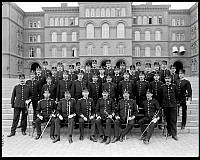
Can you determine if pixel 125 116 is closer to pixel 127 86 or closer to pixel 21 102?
pixel 127 86

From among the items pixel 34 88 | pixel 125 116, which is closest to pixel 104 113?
pixel 125 116

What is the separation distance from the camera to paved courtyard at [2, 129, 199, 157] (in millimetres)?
6426

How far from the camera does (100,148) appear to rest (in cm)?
702

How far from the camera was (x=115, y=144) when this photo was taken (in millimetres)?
7457

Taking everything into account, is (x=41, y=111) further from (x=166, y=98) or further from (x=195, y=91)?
(x=195, y=91)

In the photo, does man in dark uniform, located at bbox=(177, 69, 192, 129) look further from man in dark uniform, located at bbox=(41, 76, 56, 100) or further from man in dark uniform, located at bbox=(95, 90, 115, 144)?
man in dark uniform, located at bbox=(41, 76, 56, 100)

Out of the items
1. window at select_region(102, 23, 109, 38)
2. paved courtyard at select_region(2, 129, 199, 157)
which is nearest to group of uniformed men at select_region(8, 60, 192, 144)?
paved courtyard at select_region(2, 129, 199, 157)

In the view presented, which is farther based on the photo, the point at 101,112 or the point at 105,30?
the point at 105,30

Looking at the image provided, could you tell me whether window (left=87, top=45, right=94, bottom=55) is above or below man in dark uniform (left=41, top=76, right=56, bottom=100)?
above

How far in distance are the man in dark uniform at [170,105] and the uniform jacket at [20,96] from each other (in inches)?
178

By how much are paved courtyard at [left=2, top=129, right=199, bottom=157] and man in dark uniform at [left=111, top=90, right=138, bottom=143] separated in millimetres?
305

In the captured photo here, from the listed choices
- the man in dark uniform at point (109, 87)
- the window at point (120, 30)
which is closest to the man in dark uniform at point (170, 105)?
the man in dark uniform at point (109, 87)

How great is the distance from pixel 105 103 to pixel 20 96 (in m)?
2.92

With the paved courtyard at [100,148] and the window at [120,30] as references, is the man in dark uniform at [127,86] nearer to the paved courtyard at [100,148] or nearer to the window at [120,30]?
the paved courtyard at [100,148]
